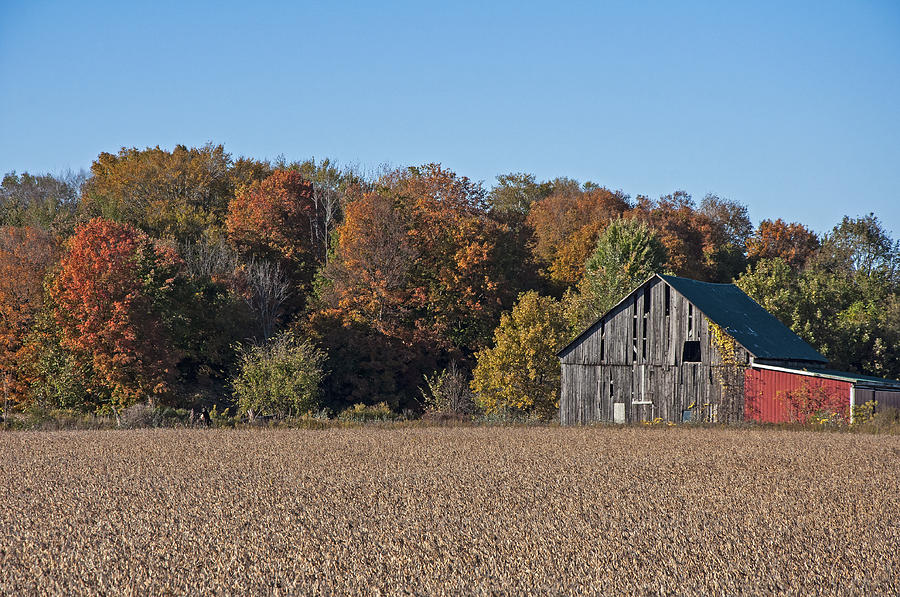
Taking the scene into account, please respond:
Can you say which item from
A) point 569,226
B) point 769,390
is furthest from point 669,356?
point 569,226

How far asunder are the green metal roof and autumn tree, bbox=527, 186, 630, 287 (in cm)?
2157

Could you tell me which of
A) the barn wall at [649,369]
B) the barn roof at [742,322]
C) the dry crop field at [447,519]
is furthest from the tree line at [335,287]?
the dry crop field at [447,519]

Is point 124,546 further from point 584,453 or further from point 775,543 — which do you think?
point 584,453

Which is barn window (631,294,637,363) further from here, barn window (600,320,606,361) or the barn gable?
barn window (600,320,606,361)

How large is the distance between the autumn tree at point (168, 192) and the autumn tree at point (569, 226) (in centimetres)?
2413

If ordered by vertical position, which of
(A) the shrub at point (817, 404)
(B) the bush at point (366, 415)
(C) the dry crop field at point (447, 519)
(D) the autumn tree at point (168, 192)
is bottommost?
(C) the dry crop field at point (447, 519)

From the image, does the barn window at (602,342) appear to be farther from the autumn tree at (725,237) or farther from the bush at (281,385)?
the autumn tree at (725,237)

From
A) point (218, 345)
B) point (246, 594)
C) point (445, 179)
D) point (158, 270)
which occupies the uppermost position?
point (445, 179)

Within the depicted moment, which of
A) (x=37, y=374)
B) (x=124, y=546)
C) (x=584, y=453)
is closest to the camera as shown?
(x=124, y=546)

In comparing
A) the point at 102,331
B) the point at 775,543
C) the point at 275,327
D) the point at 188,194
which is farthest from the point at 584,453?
the point at 188,194

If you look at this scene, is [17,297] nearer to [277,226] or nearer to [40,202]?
[277,226]

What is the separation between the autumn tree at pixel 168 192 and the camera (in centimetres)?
6812

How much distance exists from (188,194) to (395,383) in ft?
88.4

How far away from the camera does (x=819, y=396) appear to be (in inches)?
1483
